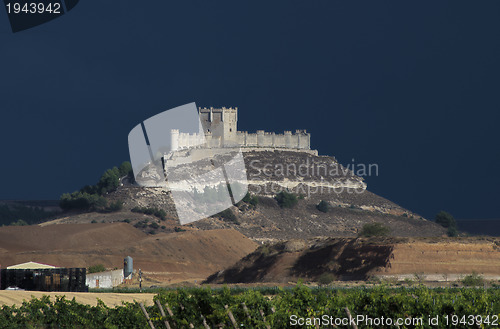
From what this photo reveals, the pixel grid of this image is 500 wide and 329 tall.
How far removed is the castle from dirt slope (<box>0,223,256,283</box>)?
1280 inches

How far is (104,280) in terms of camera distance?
57344 mm

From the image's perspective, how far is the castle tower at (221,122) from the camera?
13138cm

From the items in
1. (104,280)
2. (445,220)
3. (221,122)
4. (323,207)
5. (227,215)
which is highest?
(221,122)

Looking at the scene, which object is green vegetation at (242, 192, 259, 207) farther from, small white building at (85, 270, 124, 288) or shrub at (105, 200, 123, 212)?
small white building at (85, 270, 124, 288)

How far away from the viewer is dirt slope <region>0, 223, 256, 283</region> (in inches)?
2987

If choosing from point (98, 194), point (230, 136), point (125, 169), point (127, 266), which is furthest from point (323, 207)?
point (127, 266)

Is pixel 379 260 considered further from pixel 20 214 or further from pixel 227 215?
pixel 20 214

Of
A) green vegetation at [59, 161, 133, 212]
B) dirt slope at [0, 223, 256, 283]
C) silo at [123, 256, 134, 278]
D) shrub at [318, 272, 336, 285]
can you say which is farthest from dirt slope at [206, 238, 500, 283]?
green vegetation at [59, 161, 133, 212]

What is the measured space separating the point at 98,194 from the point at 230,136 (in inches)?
1114

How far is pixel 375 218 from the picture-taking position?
113 meters

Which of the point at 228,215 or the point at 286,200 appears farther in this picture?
the point at 286,200

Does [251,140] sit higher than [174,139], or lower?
lower

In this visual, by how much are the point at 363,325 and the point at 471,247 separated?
4187 cm

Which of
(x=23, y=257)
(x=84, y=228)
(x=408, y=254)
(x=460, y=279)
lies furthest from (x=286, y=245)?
(x=84, y=228)
